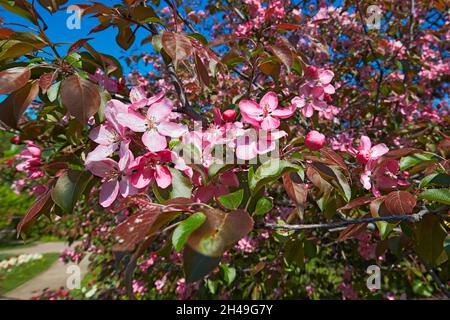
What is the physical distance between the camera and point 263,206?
0.71 meters

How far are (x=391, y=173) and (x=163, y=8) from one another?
3.01 m

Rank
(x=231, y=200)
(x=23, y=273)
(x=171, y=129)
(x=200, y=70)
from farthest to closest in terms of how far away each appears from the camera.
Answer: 1. (x=23, y=273)
2. (x=200, y=70)
3. (x=171, y=129)
4. (x=231, y=200)

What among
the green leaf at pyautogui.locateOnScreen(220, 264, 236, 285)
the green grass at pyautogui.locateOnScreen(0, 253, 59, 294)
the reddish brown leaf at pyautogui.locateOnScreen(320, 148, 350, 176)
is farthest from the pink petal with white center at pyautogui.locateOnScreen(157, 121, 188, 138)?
the green grass at pyautogui.locateOnScreen(0, 253, 59, 294)

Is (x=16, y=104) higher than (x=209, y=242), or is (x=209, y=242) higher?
(x=16, y=104)

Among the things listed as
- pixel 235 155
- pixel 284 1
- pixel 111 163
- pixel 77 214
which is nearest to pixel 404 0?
pixel 284 1

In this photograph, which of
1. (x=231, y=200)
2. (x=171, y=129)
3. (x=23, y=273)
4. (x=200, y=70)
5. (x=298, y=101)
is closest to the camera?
(x=231, y=200)

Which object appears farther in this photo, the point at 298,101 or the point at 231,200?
the point at 298,101

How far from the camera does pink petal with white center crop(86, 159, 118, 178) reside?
0.69m

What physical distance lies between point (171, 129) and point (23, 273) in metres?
6.37

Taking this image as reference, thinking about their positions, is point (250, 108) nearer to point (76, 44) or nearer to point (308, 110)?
point (308, 110)

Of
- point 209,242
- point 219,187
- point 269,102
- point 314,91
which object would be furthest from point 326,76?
point 209,242

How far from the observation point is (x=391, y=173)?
2.97 feet

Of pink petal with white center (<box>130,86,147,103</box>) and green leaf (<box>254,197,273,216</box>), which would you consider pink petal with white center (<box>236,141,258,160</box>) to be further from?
pink petal with white center (<box>130,86,147,103</box>)
